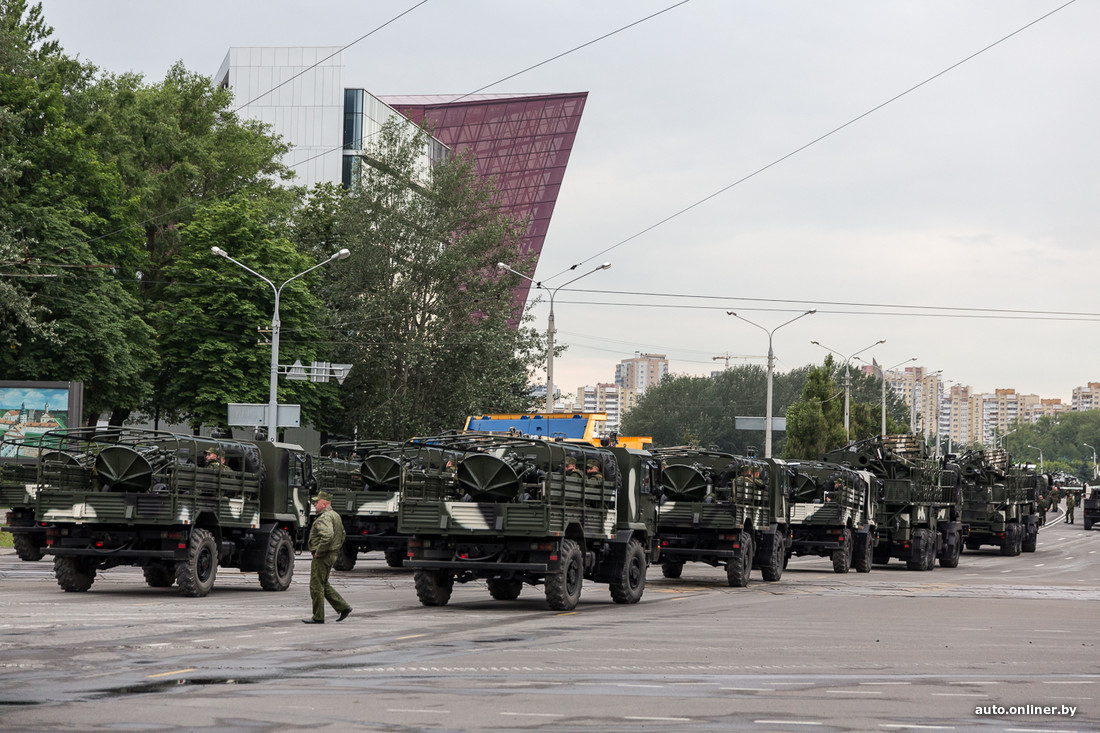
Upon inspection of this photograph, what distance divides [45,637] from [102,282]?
36.0m

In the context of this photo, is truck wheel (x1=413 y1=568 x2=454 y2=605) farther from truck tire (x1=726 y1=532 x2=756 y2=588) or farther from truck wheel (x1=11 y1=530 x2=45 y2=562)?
truck wheel (x1=11 y1=530 x2=45 y2=562)

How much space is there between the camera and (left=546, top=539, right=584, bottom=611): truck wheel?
19.4 meters

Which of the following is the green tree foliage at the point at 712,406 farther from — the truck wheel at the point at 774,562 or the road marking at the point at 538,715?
the road marking at the point at 538,715

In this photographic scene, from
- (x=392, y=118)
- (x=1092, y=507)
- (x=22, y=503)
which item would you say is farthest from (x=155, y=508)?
(x=1092, y=507)

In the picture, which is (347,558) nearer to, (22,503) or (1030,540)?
(22,503)

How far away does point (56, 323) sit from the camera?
1773 inches

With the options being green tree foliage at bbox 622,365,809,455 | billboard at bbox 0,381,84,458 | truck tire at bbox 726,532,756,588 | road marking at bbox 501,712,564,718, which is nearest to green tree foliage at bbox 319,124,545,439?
billboard at bbox 0,381,84,458

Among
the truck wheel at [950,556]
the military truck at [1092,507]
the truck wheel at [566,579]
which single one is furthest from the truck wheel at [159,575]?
the military truck at [1092,507]

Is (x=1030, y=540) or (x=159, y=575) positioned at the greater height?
(x=159, y=575)

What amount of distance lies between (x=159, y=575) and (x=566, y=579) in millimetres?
7472

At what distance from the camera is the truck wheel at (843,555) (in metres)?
32.3

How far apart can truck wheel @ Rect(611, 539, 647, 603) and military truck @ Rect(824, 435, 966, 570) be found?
1521 cm

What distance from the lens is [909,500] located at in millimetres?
35719

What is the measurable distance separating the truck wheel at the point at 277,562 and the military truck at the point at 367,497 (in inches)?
136
